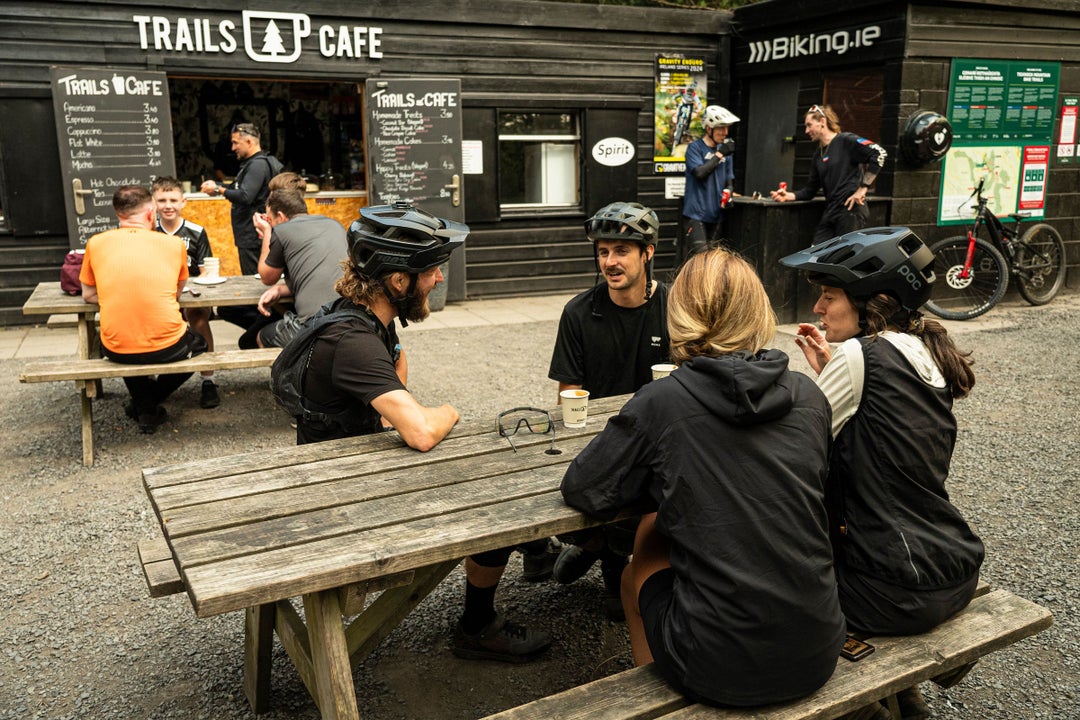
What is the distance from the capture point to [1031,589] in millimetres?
3949

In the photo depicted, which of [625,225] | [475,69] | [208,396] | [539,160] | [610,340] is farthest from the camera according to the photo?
[539,160]

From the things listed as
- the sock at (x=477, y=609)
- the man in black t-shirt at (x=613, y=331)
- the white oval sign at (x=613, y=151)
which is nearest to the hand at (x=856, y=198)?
the white oval sign at (x=613, y=151)

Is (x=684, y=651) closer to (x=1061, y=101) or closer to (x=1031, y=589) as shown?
(x=1031, y=589)

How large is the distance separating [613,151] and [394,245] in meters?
8.56

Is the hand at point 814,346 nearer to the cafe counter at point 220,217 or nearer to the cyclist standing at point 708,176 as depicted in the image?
the cyclist standing at point 708,176

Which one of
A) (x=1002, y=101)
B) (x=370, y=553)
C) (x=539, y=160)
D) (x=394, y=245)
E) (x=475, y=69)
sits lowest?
(x=370, y=553)

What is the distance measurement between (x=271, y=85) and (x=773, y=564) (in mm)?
11981

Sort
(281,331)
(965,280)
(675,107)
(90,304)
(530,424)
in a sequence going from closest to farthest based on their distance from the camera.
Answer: (530,424) < (90,304) < (281,331) < (965,280) < (675,107)

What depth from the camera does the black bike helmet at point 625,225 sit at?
3.79 metres

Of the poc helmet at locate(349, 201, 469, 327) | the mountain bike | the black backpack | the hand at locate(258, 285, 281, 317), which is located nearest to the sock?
the black backpack

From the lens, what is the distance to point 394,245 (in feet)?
10.4

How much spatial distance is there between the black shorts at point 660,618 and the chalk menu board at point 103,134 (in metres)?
8.34

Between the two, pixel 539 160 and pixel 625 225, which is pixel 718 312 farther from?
pixel 539 160

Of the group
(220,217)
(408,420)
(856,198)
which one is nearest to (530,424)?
(408,420)
